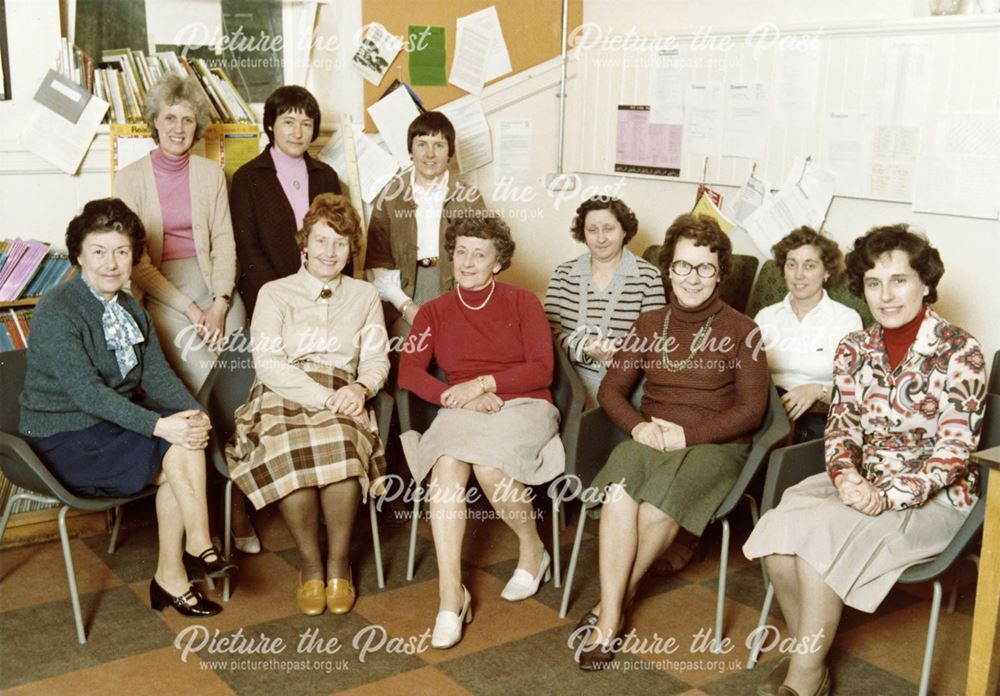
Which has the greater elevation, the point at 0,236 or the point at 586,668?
the point at 0,236

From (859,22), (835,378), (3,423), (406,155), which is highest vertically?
(859,22)

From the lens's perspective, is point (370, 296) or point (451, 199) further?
point (451, 199)

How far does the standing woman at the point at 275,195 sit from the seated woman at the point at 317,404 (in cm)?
37

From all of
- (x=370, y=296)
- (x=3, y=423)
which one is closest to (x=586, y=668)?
(x=370, y=296)

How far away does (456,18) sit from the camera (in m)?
4.48

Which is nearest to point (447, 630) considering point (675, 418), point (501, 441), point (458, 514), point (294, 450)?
point (458, 514)

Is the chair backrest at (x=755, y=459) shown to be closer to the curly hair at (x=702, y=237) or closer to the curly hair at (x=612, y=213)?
the curly hair at (x=702, y=237)

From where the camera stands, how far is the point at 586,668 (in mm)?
2732

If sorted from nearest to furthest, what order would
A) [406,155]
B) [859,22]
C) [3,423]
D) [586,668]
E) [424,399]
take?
[586,668]
[3,423]
[424,399]
[859,22]
[406,155]

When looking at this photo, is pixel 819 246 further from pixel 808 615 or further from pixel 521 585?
pixel 521 585

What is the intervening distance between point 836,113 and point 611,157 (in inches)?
48.1

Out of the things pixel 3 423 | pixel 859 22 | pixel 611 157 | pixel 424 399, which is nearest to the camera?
pixel 3 423

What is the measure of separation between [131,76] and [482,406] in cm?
177

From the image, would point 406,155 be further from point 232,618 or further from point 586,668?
point 586,668
